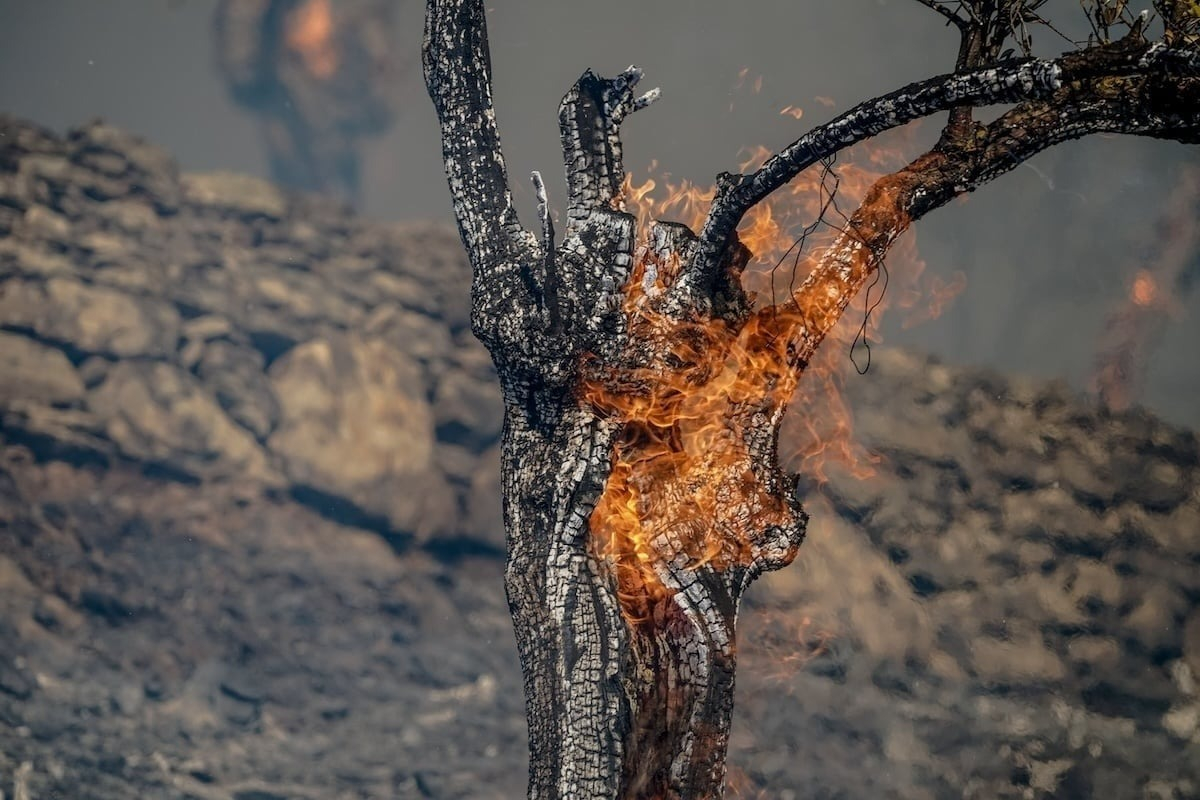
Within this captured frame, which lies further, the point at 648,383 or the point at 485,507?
the point at 485,507

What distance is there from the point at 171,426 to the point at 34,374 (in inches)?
94.4

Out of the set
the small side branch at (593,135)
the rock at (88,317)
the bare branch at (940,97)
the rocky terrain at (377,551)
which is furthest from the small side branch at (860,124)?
the rock at (88,317)

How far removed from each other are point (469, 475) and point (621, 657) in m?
9.12

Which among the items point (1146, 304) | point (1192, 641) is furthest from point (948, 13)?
point (1192, 641)

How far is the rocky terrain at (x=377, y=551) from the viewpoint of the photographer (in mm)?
8836

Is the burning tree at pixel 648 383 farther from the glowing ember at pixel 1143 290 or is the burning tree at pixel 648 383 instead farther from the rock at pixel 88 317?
the rock at pixel 88 317

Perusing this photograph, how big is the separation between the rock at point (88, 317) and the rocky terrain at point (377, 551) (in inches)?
1.8

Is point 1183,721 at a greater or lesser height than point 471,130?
lesser

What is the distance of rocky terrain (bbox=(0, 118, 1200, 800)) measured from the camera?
348 inches

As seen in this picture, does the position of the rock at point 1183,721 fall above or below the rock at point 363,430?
below

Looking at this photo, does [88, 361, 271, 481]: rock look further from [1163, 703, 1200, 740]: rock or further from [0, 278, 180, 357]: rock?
[1163, 703, 1200, 740]: rock

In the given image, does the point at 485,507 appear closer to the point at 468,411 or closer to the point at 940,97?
the point at 468,411

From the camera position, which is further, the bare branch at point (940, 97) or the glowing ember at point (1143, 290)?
the glowing ember at point (1143, 290)

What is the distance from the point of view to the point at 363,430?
1313 centimetres
